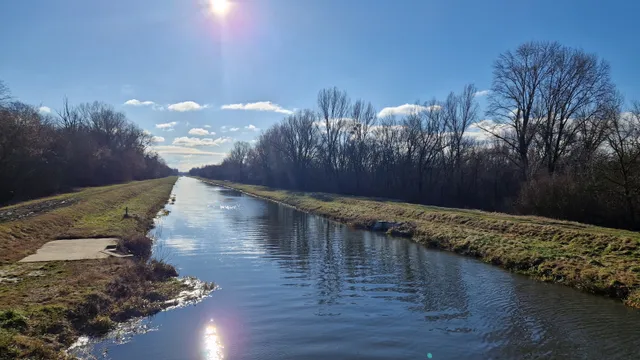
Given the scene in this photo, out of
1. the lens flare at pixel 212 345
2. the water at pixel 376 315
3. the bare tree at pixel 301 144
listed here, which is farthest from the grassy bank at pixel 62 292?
the bare tree at pixel 301 144

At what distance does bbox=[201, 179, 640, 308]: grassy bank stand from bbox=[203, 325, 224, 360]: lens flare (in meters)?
11.0

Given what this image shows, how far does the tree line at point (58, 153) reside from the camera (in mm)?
32781

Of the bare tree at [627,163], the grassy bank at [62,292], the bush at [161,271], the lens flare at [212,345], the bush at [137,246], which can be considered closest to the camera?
the grassy bank at [62,292]

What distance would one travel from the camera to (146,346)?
7879mm

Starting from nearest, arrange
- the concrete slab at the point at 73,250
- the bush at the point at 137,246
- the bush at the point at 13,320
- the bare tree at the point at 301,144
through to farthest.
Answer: the bush at the point at 13,320 → the concrete slab at the point at 73,250 → the bush at the point at 137,246 → the bare tree at the point at 301,144

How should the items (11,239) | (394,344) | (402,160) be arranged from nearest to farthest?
(394,344), (11,239), (402,160)

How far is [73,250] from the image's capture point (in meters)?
14.7

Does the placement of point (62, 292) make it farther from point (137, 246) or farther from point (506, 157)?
point (506, 157)

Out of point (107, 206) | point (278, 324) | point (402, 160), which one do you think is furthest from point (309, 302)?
point (402, 160)

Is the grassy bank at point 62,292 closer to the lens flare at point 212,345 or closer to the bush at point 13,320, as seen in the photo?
the bush at point 13,320

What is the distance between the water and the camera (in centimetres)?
798

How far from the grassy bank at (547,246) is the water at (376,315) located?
29.9 inches

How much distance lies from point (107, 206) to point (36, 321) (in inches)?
955

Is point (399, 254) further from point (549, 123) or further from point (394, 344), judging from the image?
point (549, 123)
